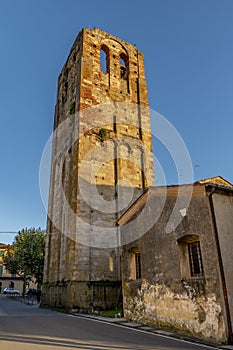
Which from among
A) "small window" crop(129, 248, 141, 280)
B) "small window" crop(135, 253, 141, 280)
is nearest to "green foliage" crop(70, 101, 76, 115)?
"small window" crop(129, 248, 141, 280)

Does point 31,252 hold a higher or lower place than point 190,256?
higher

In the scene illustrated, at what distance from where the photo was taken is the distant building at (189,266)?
7703 mm

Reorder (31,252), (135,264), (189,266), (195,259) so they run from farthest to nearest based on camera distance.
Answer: (31,252) → (135,264) → (189,266) → (195,259)

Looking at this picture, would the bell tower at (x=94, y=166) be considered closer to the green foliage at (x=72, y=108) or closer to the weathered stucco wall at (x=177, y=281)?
the green foliage at (x=72, y=108)

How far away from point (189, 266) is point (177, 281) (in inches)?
23.8

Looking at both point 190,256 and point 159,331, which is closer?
point 159,331

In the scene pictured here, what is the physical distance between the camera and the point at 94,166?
1873 centimetres

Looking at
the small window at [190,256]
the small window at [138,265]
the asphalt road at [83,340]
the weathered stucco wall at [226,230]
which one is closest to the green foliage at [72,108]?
the small window at [138,265]

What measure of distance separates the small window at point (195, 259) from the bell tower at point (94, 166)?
8081 millimetres

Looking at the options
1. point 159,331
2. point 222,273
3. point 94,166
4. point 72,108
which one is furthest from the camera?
point 72,108

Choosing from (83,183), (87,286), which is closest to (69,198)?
(83,183)

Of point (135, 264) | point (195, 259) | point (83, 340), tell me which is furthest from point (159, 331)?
point (135, 264)

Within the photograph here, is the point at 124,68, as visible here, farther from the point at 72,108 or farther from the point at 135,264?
the point at 135,264

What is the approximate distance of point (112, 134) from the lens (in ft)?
68.1
